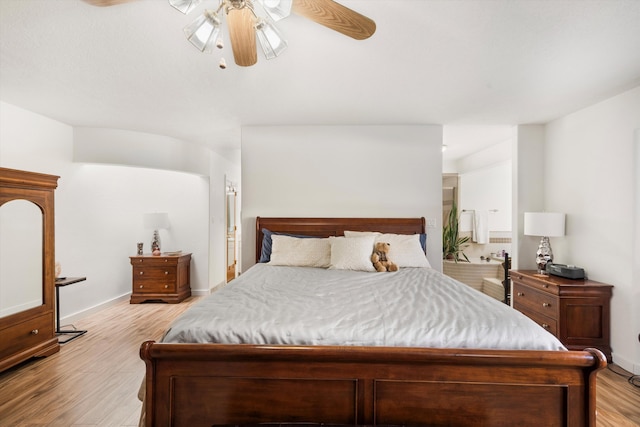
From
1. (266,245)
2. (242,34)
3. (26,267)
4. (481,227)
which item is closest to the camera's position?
(242,34)

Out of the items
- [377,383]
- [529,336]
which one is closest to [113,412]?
[377,383]

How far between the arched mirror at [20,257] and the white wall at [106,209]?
2.49ft

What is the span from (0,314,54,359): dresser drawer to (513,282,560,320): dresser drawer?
4.67m

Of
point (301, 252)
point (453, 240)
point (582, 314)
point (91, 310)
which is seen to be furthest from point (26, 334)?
point (453, 240)

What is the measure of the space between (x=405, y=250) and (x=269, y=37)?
7.65 ft

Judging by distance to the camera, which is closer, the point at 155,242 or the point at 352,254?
the point at 352,254

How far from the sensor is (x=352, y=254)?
3.01 m

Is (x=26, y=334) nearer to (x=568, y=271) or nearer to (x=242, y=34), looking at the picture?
(x=242, y=34)

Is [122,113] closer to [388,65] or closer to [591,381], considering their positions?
[388,65]

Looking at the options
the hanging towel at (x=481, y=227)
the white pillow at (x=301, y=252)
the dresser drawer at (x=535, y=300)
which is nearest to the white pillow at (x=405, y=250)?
the white pillow at (x=301, y=252)

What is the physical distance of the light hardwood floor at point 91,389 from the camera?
2.03m

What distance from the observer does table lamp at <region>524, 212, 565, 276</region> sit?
3.21 m

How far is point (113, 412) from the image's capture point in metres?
2.08

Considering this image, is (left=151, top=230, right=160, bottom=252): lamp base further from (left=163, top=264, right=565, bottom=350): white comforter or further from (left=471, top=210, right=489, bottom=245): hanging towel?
(left=471, top=210, right=489, bottom=245): hanging towel
